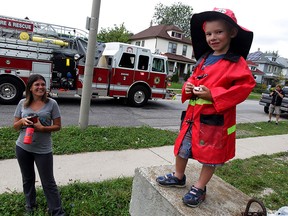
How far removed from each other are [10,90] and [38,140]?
7.66 m

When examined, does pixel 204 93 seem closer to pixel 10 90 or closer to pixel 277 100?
pixel 10 90

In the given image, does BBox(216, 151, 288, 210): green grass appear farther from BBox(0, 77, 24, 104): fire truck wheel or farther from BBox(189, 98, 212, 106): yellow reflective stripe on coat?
BBox(0, 77, 24, 104): fire truck wheel

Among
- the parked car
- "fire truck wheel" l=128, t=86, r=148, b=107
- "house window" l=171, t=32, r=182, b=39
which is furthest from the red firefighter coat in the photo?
"house window" l=171, t=32, r=182, b=39

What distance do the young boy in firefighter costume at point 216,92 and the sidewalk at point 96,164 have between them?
2190 mm

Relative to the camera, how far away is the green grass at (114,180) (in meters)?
3.17

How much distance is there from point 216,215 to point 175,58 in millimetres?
36931

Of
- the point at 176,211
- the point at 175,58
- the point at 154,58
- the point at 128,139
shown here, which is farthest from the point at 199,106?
the point at 175,58

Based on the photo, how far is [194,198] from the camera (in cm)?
226

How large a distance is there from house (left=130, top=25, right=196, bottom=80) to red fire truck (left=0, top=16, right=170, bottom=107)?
85.4 feet

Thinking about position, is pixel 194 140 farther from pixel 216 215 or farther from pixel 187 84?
pixel 216 215

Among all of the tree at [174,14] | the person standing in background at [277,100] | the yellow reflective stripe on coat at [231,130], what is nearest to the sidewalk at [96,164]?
the yellow reflective stripe on coat at [231,130]

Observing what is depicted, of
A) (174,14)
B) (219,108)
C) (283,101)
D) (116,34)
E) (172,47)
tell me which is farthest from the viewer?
(174,14)

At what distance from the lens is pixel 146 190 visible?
2695mm

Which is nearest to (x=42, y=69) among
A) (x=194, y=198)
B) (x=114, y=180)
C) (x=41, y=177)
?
(x=114, y=180)
